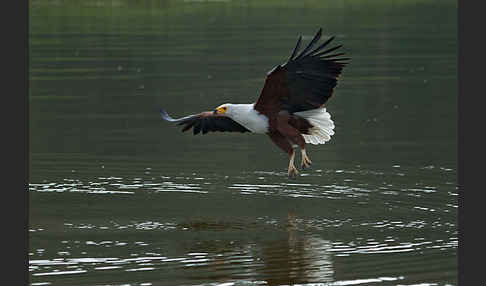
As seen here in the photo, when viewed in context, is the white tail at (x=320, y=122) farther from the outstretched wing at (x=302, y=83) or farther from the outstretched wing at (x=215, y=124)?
the outstretched wing at (x=215, y=124)

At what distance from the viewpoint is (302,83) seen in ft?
43.1

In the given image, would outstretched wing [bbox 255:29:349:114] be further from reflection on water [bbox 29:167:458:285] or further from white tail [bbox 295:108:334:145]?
reflection on water [bbox 29:167:458:285]

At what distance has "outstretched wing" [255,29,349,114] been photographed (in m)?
12.9

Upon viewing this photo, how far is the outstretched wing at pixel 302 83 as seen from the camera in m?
12.9

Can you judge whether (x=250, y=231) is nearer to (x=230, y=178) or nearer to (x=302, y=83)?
(x=302, y=83)

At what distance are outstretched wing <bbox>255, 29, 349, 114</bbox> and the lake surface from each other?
3.19ft

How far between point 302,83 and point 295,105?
0.39 metres

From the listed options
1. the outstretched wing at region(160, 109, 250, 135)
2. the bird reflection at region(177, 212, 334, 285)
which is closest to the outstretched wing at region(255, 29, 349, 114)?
the outstretched wing at region(160, 109, 250, 135)

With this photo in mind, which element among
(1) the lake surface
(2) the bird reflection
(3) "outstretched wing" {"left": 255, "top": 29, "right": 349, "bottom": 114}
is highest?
(3) "outstretched wing" {"left": 255, "top": 29, "right": 349, "bottom": 114}

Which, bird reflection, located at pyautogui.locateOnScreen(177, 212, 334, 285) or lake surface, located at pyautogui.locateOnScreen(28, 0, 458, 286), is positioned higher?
lake surface, located at pyautogui.locateOnScreen(28, 0, 458, 286)

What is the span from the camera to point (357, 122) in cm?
1894

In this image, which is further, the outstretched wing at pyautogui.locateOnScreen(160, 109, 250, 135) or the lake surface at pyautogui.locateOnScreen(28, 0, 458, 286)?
the outstretched wing at pyautogui.locateOnScreen(160, 109, 250, 135)

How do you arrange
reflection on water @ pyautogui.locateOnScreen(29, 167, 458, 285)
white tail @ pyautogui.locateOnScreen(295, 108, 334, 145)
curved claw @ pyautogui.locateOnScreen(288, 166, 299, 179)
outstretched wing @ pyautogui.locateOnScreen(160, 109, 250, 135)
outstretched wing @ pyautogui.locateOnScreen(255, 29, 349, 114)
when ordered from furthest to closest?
outstretched wing @ pyautogui.locateOnScreen(160, 109, 250, 135), white tail @ pyautogui.locateOnScreen(295, 108, 334, 145), curved claw @ pyautogui.locateOnScreen(288, 166, 299, 179), outstretched wing @ pyautogui.locateOnScreen(255, 29, 349, 114), reflection on water @ pyautogui.locateOnScreen(29, 167, 458, 285)

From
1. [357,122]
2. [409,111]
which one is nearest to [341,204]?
[357,122]
